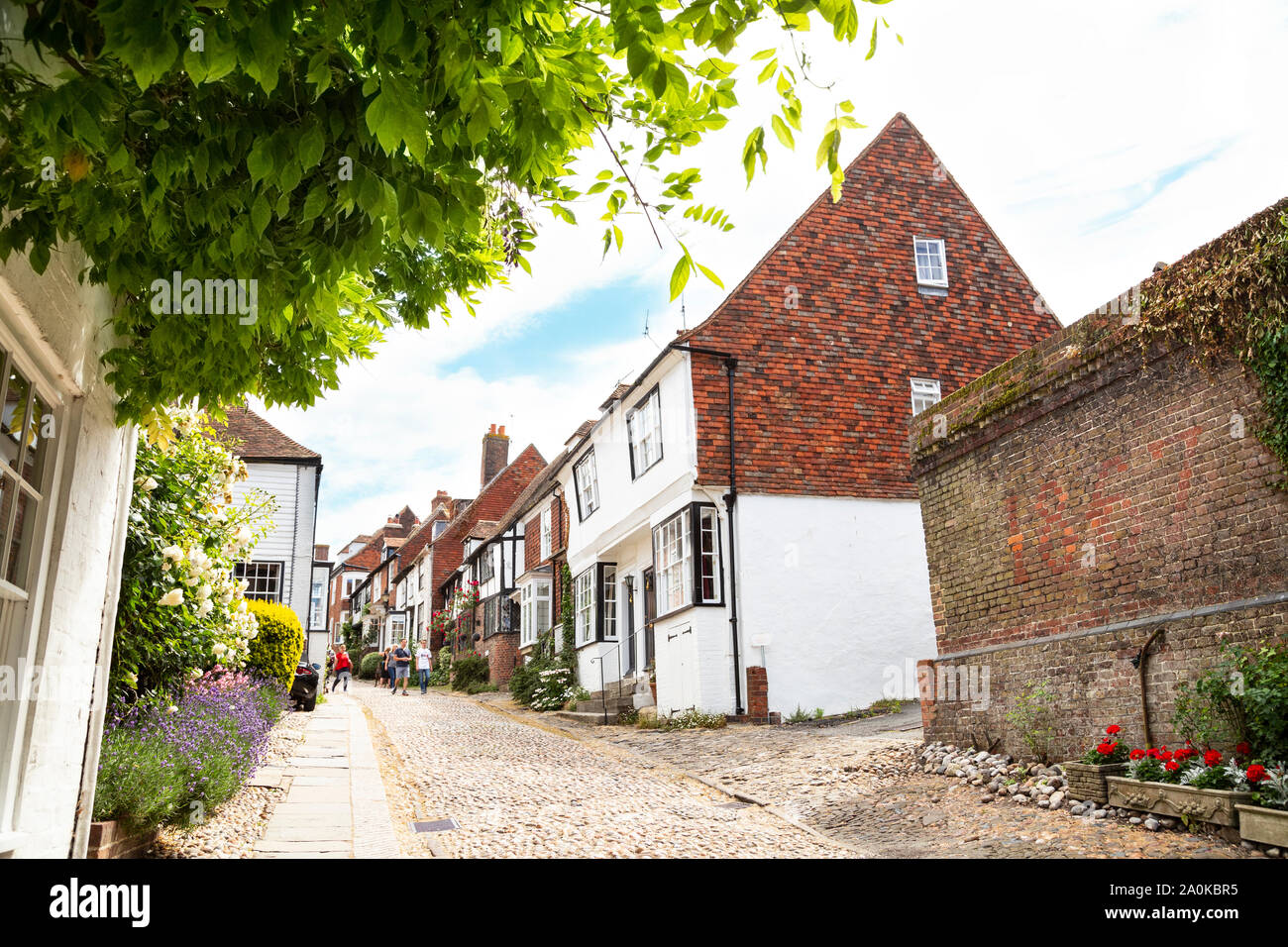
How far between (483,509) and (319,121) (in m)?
41.5

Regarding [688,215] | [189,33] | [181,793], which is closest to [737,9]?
[688,215]

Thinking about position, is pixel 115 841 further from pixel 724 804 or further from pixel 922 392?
pixel 922 392

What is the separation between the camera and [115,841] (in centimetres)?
531

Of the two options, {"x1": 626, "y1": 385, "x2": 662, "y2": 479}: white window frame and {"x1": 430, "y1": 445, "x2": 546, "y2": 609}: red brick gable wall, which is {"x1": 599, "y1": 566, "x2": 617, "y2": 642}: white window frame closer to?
{"x1": 626, "y1": 385, "x2": 662, "y2": 479}: white window frame

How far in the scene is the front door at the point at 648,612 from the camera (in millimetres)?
19969

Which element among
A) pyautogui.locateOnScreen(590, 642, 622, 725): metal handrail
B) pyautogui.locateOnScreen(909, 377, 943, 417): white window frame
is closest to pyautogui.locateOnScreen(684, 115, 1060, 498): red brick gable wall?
pyautogui.locateOnScreen(909, 377, 943, 417): white window frame

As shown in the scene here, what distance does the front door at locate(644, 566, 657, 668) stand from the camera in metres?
20.0

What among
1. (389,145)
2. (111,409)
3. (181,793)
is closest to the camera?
(389,145)

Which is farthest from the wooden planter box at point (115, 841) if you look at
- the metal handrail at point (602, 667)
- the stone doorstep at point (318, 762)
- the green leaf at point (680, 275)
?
the metal handrail at point (602, 667)

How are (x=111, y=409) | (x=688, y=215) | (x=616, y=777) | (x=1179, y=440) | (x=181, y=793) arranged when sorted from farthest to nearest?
1. (x=616, y=777)
2. (x=1179, y=440)
3. (x=181, y=793)
4. (x=111, y=409)
5. (x=688, y=215)
